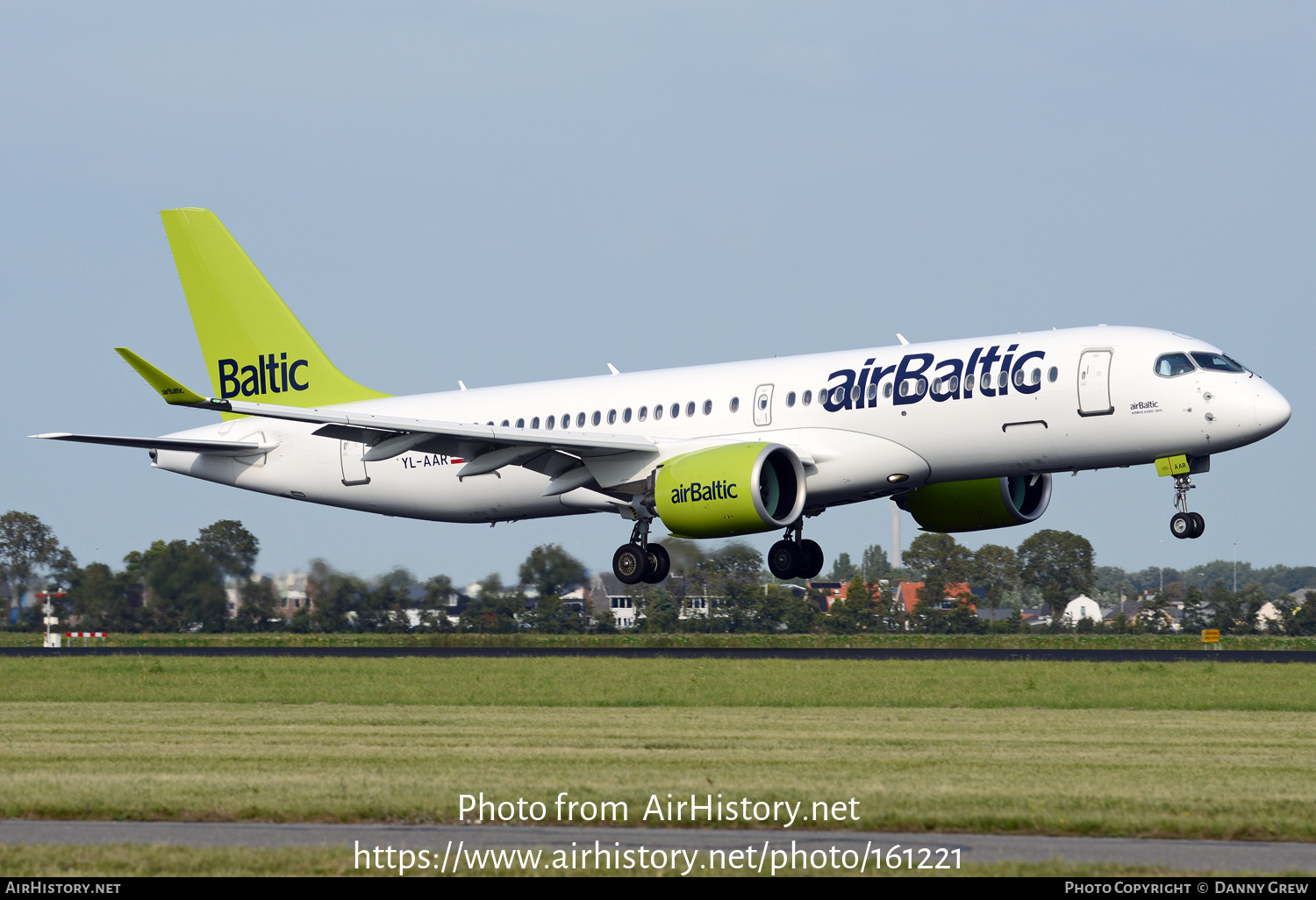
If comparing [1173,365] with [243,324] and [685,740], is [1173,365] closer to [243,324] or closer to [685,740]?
[685,740]

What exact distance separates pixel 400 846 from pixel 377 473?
94.8 feet

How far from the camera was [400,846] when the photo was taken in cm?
1166

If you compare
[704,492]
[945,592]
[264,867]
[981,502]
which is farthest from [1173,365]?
[945,592]

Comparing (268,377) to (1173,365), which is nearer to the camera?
(1173,365)

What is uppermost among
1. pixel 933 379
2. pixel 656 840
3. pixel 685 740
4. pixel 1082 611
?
pixel 933 379

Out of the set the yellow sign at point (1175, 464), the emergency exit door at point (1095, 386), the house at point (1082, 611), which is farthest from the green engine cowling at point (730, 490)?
the house at point (1082, 611)

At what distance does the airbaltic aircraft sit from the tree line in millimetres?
6953

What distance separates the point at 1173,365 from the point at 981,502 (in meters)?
7.67

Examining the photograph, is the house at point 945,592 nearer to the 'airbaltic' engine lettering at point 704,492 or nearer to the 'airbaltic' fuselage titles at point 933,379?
the 'airbaltic' fuselage titles at point 933,379

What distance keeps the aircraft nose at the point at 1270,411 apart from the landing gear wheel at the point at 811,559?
11.7m

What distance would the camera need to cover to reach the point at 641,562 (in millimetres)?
35594

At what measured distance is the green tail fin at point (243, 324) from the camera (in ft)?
139

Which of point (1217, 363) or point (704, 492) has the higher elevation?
point (1217, 363)

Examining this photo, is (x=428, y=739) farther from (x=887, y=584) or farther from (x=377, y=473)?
(x=887, y=584)
